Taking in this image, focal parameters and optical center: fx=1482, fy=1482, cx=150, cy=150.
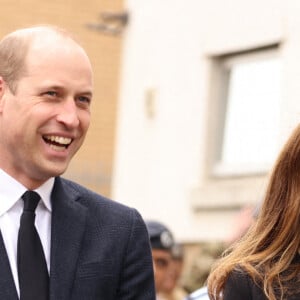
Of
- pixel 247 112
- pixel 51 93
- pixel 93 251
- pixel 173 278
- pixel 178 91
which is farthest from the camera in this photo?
pixel 178 91

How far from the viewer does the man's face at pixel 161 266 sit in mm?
7891

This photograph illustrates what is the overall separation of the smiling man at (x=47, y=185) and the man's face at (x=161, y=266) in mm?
3363

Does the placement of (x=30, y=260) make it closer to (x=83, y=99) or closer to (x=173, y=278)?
(x=83, y=99)

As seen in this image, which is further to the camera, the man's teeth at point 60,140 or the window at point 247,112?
the window at point 247,112

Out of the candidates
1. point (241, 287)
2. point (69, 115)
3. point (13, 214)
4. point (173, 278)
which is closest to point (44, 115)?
point (69, 115)

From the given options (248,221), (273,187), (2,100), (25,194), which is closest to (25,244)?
(25,194)

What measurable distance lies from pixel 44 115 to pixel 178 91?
7.36 metres

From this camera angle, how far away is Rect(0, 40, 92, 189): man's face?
4324mm

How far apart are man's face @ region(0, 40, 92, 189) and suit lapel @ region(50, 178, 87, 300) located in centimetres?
13

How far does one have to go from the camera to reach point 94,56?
16.9 m

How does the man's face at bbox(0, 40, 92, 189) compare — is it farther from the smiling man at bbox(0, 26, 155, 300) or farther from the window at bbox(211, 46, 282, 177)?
the window at bbox(211, 46, 282, 177)

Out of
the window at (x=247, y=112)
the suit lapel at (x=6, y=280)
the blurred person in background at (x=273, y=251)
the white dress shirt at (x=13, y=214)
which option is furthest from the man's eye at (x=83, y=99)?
the window at (x=247, y=112)

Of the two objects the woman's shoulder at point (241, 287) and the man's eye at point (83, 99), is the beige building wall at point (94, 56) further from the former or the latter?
the woman's shoulder at point (241, 287)

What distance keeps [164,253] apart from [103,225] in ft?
11.1
